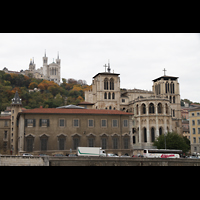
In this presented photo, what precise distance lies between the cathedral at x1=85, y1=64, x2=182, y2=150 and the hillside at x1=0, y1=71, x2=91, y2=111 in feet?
114

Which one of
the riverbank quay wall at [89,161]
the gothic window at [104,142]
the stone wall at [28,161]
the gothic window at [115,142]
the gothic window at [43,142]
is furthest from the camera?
the gothic window at [115,142]

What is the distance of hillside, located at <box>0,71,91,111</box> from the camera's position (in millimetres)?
107750

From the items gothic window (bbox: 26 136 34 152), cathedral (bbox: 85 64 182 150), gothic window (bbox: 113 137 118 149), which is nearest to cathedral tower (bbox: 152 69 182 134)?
cathedral (bbox: 85 64 182 150)

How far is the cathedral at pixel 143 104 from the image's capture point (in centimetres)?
6956

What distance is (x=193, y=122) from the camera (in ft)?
205

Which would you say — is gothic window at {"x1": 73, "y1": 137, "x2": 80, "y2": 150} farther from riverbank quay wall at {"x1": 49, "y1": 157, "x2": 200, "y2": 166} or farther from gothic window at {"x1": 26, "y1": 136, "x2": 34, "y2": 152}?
riverbank quay wall at {"x1": 49, "y1": 157, "x2": 200, "y2": 166}

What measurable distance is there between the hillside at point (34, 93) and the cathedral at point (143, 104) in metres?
34.8

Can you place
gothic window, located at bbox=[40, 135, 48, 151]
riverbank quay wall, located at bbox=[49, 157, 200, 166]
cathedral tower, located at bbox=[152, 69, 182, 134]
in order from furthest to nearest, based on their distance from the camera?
cathedral tower, located at bbox=[152, 69, 182, 134], gothic window, located at bbox=[40, 135, 48, 151], riverbank quay wall, located at bbox=[49, 157, 200, 166]

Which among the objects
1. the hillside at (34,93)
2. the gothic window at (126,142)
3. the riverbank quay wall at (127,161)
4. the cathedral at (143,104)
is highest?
the hillside at (34,93)

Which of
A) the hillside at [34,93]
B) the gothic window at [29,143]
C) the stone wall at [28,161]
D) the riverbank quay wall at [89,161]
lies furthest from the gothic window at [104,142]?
the hillside at [34,93]

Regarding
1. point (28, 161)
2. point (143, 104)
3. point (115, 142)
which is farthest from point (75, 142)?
point (143, 104)

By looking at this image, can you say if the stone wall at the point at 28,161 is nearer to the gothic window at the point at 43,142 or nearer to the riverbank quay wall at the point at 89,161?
the riverbank quay wall at the point at 89,161

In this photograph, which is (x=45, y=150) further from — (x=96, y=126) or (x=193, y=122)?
(x=193, y=122)
